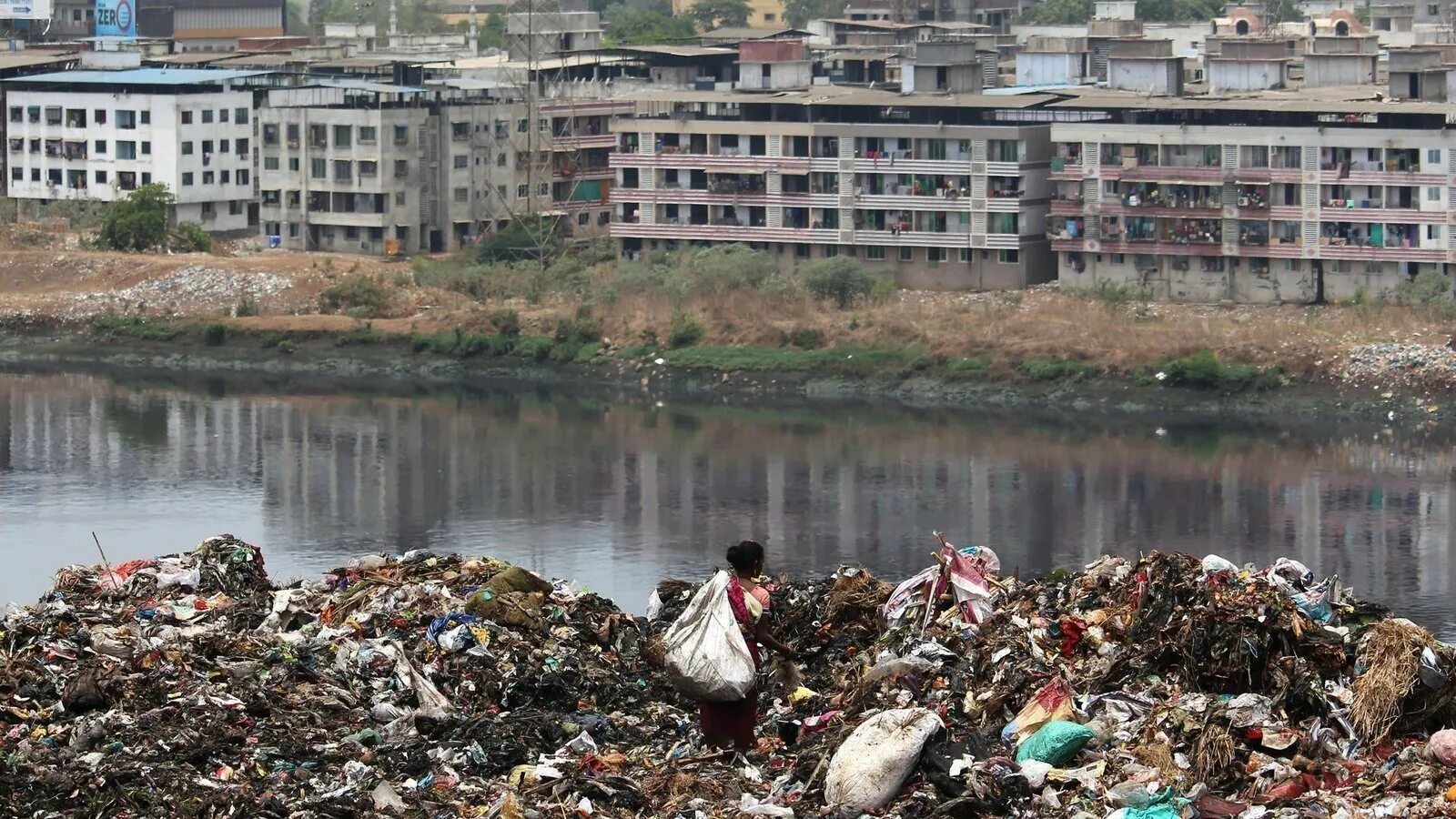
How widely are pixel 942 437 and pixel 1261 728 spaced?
24.3 m

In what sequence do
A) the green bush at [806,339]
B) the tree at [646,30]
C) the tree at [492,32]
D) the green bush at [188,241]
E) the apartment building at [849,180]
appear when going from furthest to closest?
the tree at [492,32], the tree at [646,30], the green bush at [188,241], the apartment building at [849,180], the green bush at [806,339]

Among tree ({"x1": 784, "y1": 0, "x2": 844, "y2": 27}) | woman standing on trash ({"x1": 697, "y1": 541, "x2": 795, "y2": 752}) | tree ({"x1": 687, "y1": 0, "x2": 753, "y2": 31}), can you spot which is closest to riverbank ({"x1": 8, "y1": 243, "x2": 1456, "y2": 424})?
woman standing on trash ({"x1": 697, "y1": 541, "x2": 795, "y2": 752})

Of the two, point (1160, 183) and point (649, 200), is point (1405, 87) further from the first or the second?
point (649, 200)

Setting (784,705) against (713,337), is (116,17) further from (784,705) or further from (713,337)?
(784,705)

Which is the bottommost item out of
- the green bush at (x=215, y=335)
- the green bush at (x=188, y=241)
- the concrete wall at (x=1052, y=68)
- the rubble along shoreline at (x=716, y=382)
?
the rubble along shoreline at (x=716, y=382)

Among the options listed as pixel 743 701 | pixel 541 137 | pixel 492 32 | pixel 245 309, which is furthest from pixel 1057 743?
pixel 492 32

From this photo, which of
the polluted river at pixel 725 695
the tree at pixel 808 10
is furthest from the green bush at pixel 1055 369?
the tree at pixel 808 10

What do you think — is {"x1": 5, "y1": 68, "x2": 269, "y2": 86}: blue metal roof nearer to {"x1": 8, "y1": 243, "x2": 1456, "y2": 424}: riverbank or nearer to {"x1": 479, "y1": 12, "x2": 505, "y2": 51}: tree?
{"x1": 8, "y1": 243, "x2": 1456, "y2": 424}: riverbank

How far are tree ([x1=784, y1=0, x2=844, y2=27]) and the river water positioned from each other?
42.1 metres

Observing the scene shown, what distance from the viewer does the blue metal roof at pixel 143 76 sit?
165ft

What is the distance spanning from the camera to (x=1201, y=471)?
109 ft

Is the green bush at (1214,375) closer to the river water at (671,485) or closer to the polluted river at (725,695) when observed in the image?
the river water at (671,485)

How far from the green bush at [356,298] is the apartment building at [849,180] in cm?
569

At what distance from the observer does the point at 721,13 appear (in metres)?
82.8
